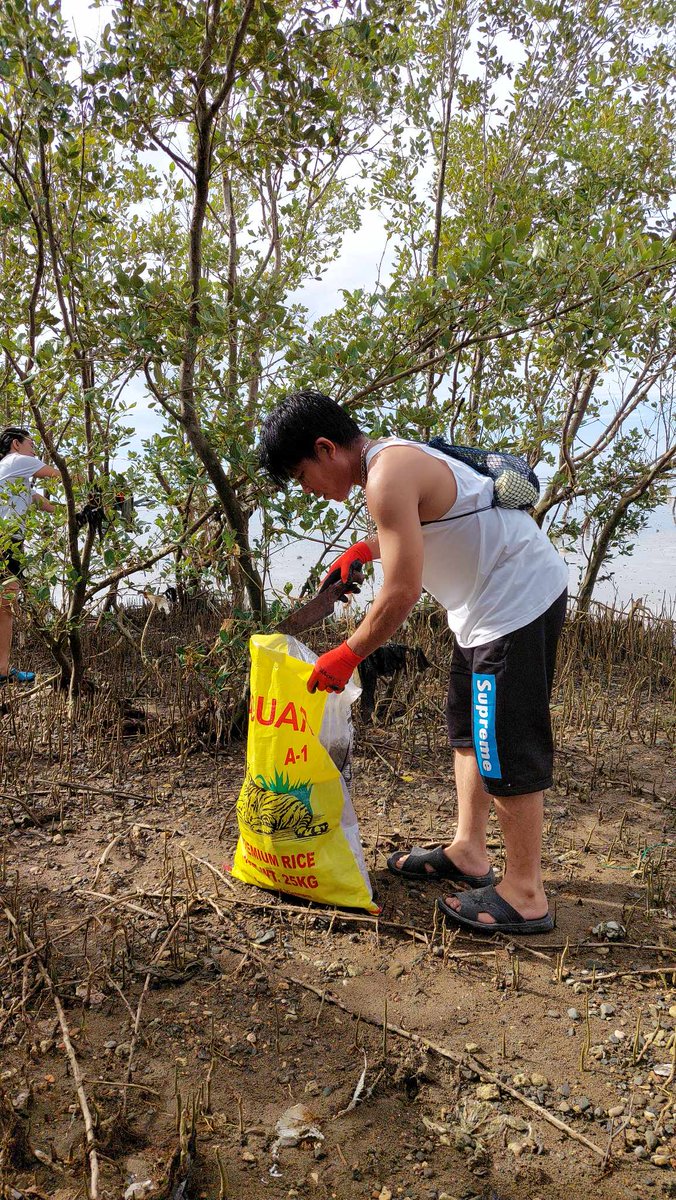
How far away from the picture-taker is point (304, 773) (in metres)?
1.99

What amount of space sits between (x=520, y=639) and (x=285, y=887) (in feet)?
2.88

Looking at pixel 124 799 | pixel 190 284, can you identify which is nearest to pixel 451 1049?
pixel 124 799

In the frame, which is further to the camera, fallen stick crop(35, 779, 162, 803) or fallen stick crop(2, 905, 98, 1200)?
fallen stick crop(35, 779, 162, 803)

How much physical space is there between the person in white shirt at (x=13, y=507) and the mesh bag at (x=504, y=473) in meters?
1.85

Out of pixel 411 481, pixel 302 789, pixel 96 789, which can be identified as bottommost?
pixel 96 789

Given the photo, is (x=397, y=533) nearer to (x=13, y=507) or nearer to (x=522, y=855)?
(x=522, y=855)

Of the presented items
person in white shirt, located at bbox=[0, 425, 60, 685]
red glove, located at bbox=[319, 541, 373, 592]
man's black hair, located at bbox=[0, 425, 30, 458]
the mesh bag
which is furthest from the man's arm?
man's black hair, located at bbox=[0, 425, 30, 458]

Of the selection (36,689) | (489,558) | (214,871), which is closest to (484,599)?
(489,558)

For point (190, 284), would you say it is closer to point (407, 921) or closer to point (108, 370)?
point (108, 370)

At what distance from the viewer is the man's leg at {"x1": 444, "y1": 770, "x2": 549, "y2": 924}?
1.91 metres

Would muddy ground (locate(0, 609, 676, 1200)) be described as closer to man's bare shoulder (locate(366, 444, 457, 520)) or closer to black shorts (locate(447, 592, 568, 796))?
black shorts (locate(447, 592, 568, 796))

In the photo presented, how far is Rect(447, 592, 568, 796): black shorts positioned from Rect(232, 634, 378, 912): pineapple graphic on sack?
345 millimetres

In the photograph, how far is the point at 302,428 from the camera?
6.06 ft

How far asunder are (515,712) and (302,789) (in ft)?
1.81
